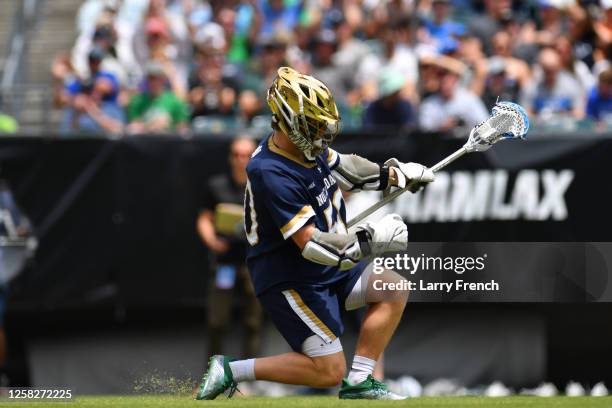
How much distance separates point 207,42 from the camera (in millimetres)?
15109

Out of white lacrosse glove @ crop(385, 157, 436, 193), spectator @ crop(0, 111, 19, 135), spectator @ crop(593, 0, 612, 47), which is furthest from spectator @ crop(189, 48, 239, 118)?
white lacrosse glove @ crop(385, 157, 436, 193)

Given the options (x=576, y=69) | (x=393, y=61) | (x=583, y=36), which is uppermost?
(x=583, y=36)

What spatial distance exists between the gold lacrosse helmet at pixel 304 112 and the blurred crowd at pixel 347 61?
430 centimetres

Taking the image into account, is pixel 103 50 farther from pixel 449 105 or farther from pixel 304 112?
pixel 304 112

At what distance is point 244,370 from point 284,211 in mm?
1087

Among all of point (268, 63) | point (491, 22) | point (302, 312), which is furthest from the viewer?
point (491, 22)

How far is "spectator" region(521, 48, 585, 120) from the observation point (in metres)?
12.9

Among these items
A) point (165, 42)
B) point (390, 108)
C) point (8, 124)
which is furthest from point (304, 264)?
point (165, 42)

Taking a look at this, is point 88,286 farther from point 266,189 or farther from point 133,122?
point 266,189

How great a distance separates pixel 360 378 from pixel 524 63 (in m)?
6.45

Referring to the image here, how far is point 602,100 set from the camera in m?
12.4

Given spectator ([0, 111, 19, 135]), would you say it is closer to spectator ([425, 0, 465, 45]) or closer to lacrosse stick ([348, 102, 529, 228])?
spectator ([425, 0, 465, 45])

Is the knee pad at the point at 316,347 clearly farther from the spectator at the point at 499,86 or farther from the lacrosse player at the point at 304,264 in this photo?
the spectator at the point at 499,86

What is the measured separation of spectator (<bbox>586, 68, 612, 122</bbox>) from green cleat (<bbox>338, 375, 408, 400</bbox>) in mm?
4952
